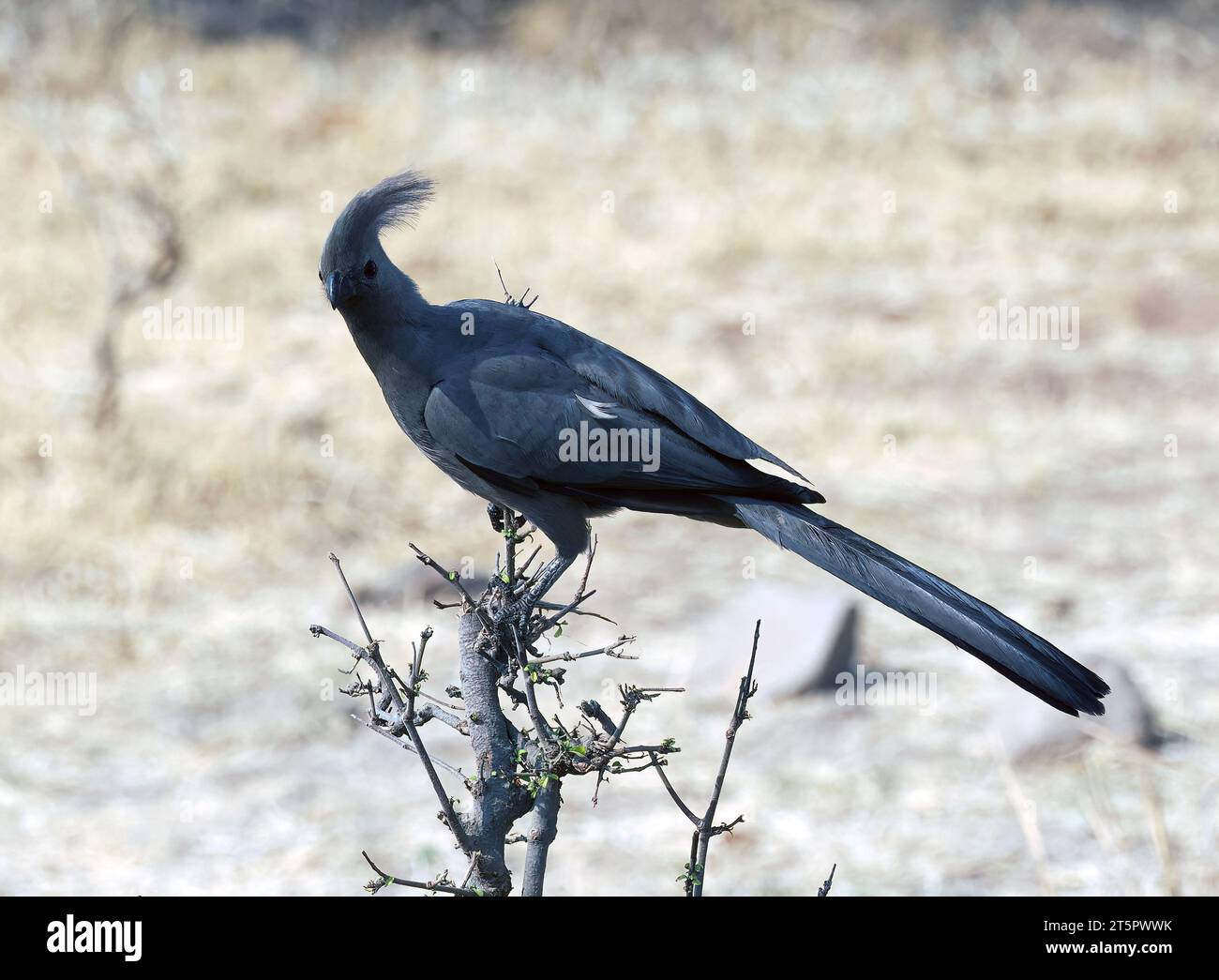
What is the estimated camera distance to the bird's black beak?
3061 mm

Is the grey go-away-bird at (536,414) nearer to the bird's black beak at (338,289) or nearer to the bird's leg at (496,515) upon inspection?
the bird's black beak at (338,289)

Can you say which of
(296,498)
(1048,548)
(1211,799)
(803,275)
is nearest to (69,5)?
(803,275)

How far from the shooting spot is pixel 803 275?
12.2m

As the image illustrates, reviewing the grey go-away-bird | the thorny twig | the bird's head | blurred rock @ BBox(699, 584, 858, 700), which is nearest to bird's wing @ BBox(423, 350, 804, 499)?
the grey go-away-bird

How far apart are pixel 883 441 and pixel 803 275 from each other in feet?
10.7

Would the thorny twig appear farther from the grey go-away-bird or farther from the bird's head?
the bird's head

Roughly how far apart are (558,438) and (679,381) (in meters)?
7.01

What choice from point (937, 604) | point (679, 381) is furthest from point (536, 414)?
point (679, 381)

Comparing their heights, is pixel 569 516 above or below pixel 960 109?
below

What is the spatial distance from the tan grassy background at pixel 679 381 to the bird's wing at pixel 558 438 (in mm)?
2301

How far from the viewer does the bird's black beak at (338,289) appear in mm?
3061

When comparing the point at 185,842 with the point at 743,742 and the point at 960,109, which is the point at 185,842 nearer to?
the point at 743,742

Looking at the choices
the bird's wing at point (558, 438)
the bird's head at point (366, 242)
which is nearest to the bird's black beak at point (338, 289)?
the bird's head at point (366, 242)
